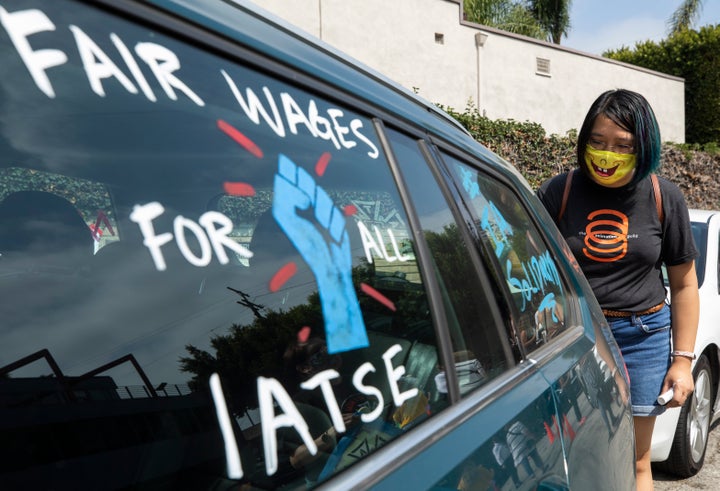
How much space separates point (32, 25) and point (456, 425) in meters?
0.85

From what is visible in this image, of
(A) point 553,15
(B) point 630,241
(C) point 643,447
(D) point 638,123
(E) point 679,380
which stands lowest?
(C) point 643,447

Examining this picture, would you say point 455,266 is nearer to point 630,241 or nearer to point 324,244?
point 324,244

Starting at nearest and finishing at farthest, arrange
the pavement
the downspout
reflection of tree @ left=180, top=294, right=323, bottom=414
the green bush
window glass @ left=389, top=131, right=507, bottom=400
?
→ reflection of tree @ left=180, top=294, right=323, bottom=414
window glass @ left=389, top=131, right=507, bottom=400
the pavement
the green bush
the downspout

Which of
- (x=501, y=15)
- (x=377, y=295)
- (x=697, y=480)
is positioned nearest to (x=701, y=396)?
(x=697, y=480)

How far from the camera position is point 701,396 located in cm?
373

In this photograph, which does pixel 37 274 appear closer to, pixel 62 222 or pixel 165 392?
pixel 62 222

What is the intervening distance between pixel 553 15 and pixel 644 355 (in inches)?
1215

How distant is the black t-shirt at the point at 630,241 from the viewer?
233cm

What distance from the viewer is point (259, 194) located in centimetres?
91

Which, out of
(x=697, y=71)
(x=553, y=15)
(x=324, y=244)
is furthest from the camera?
(x=553, y=15)

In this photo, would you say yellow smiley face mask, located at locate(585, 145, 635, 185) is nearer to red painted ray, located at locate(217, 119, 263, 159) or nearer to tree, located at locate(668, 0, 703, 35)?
red painted ray, located at locate(217, 119, 263, 159)

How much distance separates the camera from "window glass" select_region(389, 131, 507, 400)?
1.21 meters

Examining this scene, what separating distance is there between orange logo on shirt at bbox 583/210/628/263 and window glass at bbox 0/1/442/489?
1618 millimetres

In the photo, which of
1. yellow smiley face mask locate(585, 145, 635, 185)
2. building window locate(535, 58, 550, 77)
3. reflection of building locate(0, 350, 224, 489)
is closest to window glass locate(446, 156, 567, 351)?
yellow smiley face mask locate(585, 145, 635, 185)
